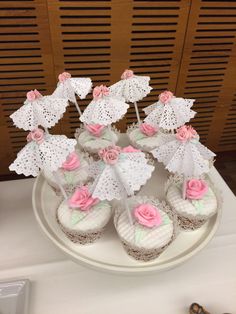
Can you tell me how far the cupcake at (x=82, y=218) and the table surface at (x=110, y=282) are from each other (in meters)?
0.16

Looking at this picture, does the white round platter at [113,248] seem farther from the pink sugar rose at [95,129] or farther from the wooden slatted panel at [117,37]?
the wooden slatted panel at [117,37]

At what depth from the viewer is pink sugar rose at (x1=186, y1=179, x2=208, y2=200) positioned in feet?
3.67

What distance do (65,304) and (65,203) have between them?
0.33 metres

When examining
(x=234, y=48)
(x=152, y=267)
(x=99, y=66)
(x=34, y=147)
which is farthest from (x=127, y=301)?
(x=234, y=48)

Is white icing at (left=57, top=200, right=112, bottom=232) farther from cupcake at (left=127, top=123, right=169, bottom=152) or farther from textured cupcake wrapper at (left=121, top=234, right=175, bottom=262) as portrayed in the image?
cupcake at (left=127, top=123, right=169, bottom=152)

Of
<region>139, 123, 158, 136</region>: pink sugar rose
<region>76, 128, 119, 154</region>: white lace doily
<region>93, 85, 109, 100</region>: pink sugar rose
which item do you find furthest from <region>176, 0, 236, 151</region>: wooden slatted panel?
<region>93, 85, 109, 100</region>: pink sugar rose

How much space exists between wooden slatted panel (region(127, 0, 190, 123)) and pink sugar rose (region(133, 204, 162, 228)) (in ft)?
3.24

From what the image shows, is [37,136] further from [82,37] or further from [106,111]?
[82,37]

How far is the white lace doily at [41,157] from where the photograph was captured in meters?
0.89

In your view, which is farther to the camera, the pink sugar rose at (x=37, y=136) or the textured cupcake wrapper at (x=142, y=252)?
the textured cupcake wrapper at (x=142, y=252)

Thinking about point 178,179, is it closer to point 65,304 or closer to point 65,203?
point 65,203

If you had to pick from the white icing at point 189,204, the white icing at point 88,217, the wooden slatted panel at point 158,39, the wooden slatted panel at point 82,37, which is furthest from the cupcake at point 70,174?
the wooden slatted panel at point 158,39

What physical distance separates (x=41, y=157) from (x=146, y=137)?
0.59 meters

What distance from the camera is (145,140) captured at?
137 centimetres
